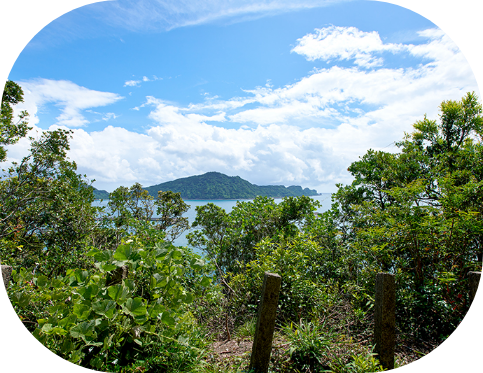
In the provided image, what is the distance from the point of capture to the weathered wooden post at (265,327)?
1948 millimetres

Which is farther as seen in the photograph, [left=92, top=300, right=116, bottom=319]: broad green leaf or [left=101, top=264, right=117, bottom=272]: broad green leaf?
[left=101, top=264, right=117, bottom=272]: broad green leaf

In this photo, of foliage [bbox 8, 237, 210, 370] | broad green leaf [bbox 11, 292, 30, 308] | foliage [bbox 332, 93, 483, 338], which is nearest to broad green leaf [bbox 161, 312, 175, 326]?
foliage [bbox 8, 237, 210, 370]

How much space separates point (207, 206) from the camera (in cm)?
697

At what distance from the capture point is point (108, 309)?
67.4 inches

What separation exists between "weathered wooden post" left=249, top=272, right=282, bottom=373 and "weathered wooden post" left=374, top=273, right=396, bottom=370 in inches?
38.2

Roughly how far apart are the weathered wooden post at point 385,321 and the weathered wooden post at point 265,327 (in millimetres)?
971

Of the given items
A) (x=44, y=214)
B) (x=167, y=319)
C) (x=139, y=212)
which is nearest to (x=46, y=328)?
(x=167, y=319)

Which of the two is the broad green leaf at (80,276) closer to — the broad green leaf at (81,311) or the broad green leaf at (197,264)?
the broad green leaf at (81,311)

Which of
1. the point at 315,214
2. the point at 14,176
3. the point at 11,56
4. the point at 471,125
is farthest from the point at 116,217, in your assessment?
the point at 471,125

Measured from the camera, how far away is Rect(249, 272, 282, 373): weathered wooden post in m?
1.95

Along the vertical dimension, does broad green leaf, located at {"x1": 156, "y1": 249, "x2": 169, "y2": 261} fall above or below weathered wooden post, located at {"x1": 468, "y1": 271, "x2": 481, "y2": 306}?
below

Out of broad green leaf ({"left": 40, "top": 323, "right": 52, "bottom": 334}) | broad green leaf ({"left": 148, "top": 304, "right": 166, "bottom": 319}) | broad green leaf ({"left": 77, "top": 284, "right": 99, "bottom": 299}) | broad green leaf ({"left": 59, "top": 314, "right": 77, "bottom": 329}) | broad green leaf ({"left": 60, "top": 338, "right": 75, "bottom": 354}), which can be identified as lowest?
broad green leaf ({"left": 60, "top": 338, "right": 75, "bottom": 354})

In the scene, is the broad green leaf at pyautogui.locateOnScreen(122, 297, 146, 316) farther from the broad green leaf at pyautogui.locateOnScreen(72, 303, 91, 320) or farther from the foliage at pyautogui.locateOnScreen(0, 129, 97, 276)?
the foliage at pyautogui.locateOnScreen(0, 129, 97, 276)

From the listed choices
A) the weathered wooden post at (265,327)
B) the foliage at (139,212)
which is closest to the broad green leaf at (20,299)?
the weathered wooden post at (265,327)
